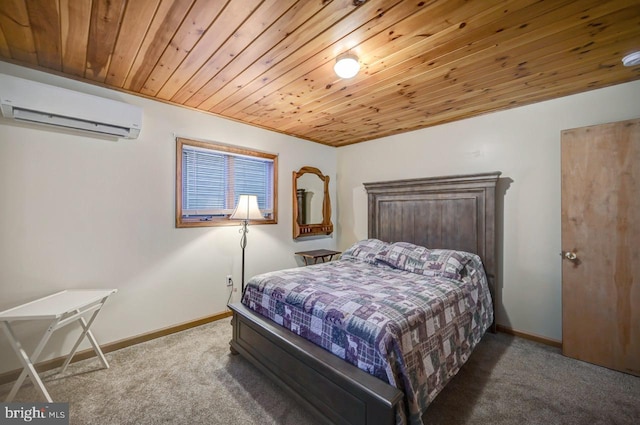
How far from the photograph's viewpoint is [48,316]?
1657 millimetres

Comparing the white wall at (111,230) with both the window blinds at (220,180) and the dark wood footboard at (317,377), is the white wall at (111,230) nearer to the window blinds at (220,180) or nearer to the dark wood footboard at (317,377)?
the window blinds at (220,180)

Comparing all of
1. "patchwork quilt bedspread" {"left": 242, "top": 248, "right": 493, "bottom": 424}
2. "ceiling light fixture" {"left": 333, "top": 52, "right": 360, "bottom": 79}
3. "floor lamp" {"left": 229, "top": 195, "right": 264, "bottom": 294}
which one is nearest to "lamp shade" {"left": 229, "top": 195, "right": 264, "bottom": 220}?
"floor lamp" {"left": 229, "top": 195, "right": 264, "bottom": 294}

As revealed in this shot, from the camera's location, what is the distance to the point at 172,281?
279cm

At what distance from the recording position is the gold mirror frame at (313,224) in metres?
3.89

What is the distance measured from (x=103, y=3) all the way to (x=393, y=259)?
2.96 m

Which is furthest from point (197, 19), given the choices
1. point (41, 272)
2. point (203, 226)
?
point (41, 272)

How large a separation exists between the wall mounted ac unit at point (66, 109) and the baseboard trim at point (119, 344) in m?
1.90

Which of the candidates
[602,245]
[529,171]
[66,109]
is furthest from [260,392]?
[529,171]

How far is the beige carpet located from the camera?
1.67 metres

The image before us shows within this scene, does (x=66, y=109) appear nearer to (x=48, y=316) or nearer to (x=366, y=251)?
(x=48, y=316)

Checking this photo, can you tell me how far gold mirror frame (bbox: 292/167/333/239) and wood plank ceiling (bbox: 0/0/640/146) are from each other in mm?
1388

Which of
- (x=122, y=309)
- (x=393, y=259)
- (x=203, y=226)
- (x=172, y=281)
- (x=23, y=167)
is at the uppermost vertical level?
(x=23, y=167)

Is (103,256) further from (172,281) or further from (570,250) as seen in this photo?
(570,250)

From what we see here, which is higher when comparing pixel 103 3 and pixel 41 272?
pixel 103 3
